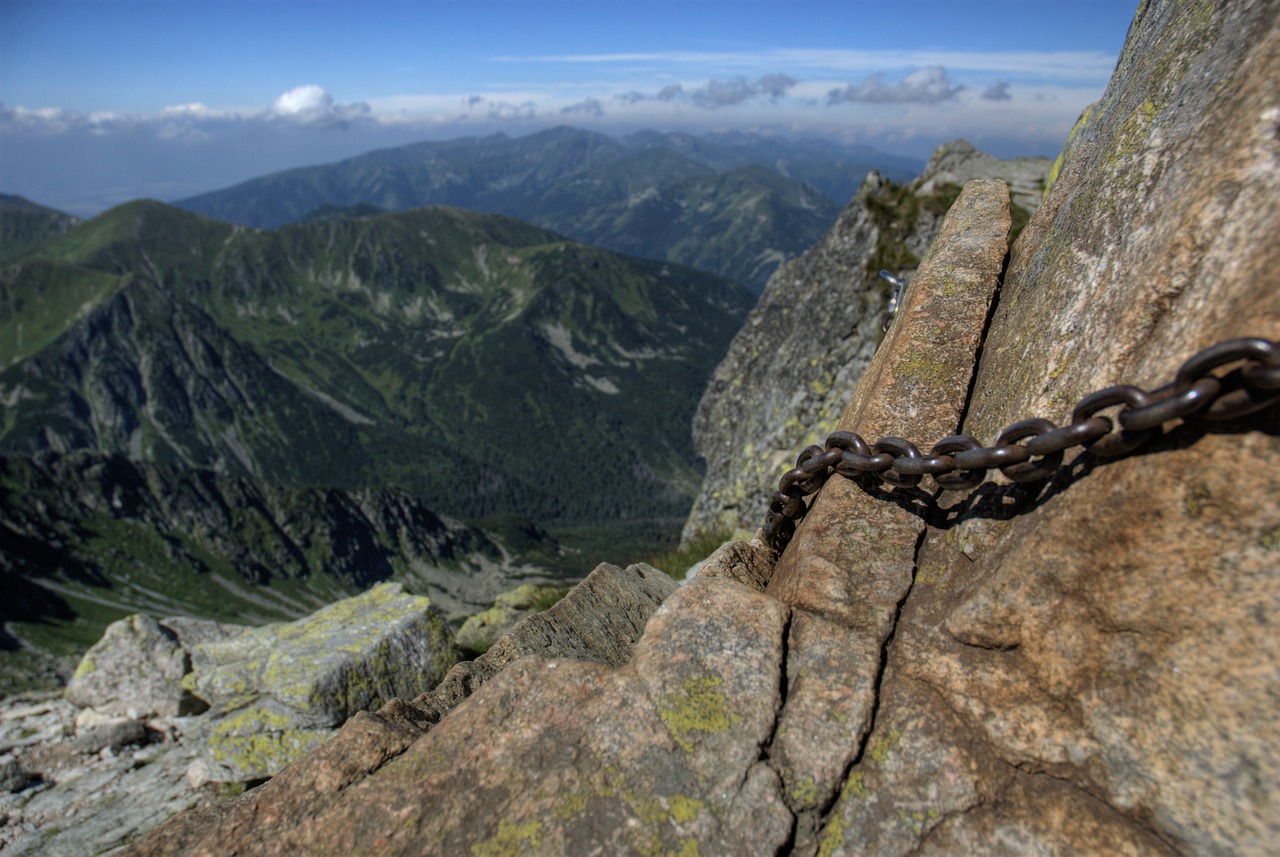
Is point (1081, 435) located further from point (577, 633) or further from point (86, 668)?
point (86, 668)

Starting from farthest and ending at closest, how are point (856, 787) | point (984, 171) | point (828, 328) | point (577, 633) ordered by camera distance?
point (828, 328), point (984, 171), point (577, 633), point (856, 787)

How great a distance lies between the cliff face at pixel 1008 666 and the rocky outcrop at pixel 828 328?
50.4 feet

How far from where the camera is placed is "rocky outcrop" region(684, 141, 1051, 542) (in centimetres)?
2627

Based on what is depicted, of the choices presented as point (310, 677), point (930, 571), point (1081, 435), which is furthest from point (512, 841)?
point (310, 677)

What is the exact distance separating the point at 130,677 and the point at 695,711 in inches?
572

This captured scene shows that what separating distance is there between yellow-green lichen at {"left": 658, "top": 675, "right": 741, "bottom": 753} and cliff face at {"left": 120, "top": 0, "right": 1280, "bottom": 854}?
2 centimetres

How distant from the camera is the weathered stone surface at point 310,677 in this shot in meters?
11.5

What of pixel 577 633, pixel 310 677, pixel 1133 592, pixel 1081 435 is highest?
pixel 1081 435

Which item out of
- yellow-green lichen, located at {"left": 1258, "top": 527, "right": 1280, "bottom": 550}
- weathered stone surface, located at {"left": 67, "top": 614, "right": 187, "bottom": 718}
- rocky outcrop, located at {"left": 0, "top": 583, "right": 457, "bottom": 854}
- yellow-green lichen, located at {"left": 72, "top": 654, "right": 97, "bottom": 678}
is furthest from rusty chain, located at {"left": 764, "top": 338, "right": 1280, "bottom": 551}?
yellow-green lichen, located at {"left": 72, "top": 654, "right": 97, "bottom": 678}

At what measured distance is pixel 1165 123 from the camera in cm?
580

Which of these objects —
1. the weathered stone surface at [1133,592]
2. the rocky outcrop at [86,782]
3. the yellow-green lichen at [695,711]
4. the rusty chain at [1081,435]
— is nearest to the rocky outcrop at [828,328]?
the weathered stone surface at [1133,592]

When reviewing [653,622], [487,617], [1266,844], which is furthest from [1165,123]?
[487,617]

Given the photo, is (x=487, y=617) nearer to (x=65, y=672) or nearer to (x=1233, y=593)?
(x=1233, y=593)

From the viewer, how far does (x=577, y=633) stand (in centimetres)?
813
